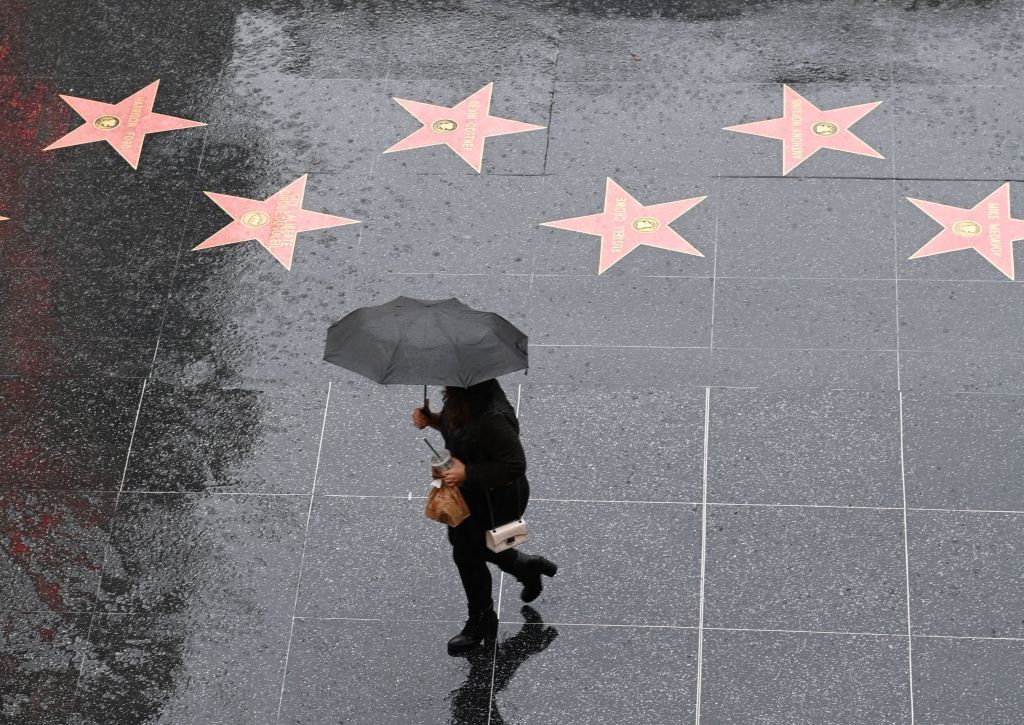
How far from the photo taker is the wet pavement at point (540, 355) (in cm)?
748

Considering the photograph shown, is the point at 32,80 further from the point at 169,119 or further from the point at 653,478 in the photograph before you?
the point at 653,478

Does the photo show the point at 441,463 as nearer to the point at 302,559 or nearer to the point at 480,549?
the point at 480,549

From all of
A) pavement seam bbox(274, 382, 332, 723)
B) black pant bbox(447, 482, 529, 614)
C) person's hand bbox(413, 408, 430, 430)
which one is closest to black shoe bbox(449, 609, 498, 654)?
black pant bbox(447, 482, 529, 614)

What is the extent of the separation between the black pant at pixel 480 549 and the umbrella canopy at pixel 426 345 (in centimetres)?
69

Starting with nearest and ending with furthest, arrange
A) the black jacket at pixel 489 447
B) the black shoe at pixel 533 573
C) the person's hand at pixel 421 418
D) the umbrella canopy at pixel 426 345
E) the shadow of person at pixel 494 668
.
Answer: the umbrella canopy at pixel 426 345, the black jacket at pixel 489 447, the person's hand at pixel 421 418, the shadow of person at pixel 494 668, the black shoe at pixel 533 573

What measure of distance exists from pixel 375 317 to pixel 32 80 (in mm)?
5059

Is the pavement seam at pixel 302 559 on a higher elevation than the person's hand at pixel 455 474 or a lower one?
lower

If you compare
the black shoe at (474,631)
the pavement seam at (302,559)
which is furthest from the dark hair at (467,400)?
the pavement seam at (302,559)

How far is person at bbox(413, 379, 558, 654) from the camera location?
6.65 m

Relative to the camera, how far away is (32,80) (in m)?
10.6

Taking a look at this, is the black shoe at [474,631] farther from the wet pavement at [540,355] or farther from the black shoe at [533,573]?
the black shoe at [533,573]

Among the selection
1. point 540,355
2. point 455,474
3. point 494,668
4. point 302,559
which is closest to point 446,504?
point 455,474

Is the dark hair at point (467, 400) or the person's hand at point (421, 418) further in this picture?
the person's hand at point (421, 418)

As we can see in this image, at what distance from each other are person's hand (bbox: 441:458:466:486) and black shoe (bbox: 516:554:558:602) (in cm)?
81
